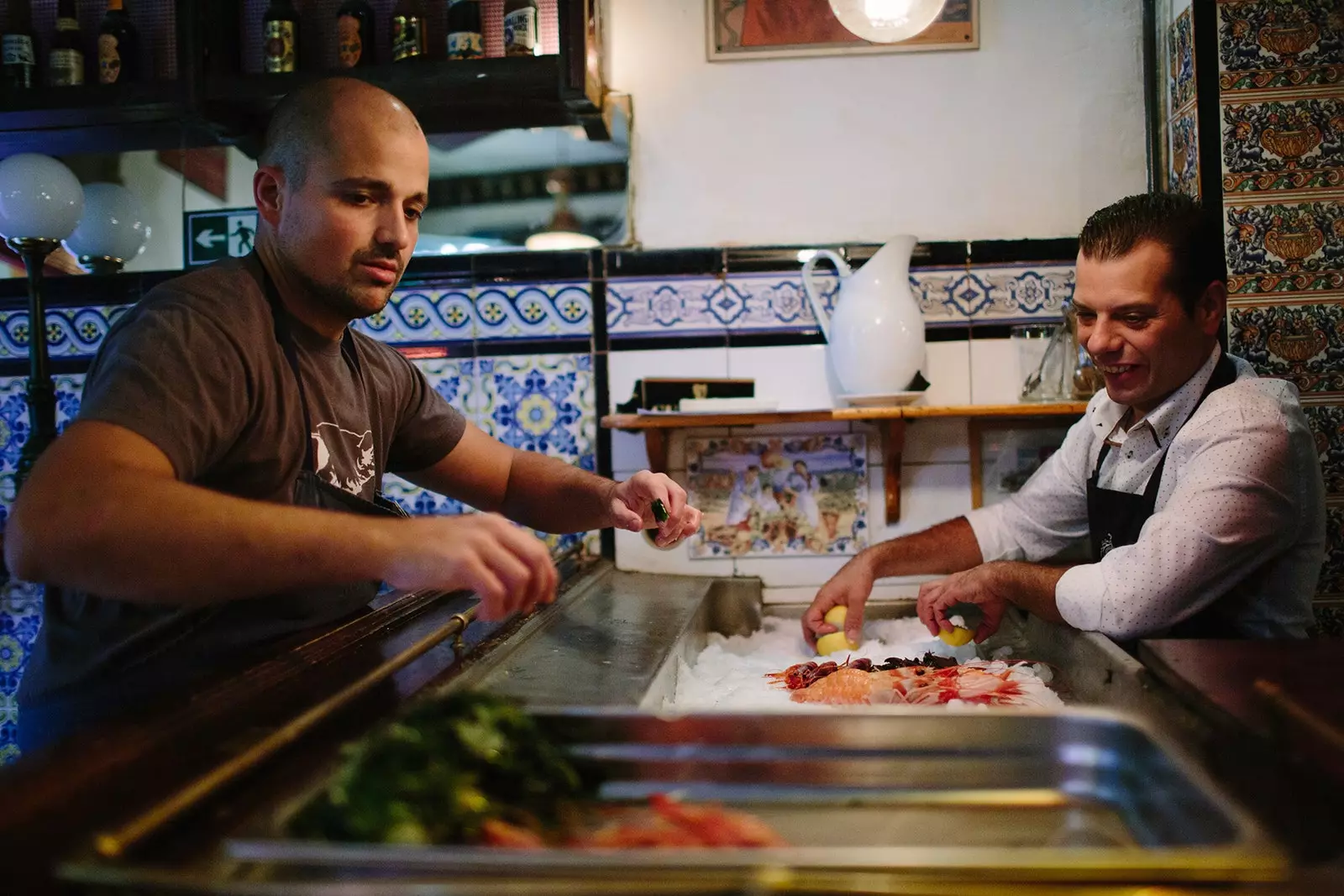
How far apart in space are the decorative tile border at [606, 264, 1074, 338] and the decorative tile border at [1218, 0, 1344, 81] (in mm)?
692

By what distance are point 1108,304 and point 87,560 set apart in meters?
1.94

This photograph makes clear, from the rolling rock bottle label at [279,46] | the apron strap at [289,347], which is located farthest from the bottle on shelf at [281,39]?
the apron strap at [289,347]

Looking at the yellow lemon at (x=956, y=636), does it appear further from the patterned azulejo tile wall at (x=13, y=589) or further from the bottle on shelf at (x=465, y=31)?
the patterned azulejo tile wall at (x=13, y=589)

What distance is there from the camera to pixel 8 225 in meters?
2.87

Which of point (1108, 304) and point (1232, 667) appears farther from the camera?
point (1108, 304)

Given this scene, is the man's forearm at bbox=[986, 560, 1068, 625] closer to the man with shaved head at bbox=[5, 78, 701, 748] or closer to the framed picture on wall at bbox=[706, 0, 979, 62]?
the man with shaved head at bbox=[5, 78, 701, 748]

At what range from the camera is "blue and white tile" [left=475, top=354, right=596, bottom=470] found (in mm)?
3094

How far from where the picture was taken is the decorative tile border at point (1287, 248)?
264 centimetres

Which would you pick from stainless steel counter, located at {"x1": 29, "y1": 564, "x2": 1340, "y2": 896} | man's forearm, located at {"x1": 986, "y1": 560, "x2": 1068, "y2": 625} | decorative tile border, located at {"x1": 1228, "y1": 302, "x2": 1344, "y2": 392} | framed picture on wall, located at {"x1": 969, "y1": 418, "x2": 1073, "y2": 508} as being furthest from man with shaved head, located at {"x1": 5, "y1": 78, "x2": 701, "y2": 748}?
decorative tile border, located at {"x1": 1228, "y1": 302, "x2": 1344, "y2": 392}

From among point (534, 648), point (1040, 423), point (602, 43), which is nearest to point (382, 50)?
point (602, 43)

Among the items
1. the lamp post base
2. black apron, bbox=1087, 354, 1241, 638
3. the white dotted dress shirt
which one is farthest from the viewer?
the lamp post base

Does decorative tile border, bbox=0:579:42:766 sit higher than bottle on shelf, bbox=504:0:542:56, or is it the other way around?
bottle on shelf, bbox=504:0:542:56

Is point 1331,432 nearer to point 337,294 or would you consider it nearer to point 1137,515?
point 1137,515

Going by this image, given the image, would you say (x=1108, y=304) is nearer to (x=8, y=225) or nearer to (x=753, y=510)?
(x=753, y=510)
